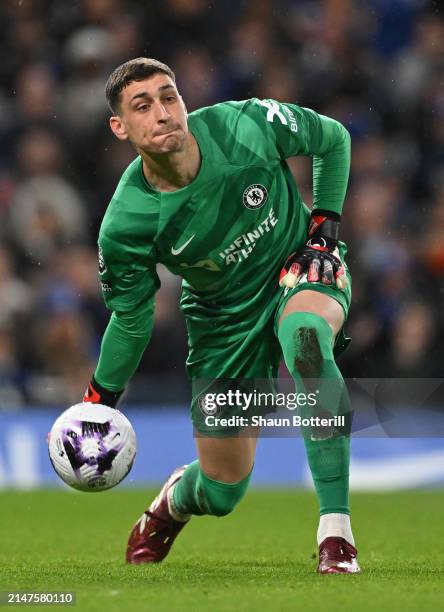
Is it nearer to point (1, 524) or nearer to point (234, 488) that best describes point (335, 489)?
point (234, 488)

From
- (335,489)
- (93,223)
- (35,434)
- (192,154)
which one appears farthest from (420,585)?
(93,223)

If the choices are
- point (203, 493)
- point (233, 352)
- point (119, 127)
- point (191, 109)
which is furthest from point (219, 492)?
point (191, 109)

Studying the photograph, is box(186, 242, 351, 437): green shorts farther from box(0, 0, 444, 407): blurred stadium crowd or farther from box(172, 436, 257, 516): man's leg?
box(0, 0, 444, 407): blurred stadium crowd

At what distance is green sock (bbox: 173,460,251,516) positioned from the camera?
17.8 ft

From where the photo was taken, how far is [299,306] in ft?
15.9

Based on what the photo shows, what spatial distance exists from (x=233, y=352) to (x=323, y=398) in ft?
2.81

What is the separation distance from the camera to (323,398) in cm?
459

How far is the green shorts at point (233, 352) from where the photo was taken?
17.3ft

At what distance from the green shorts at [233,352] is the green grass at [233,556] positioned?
26.0 inches

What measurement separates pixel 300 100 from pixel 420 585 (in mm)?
7367

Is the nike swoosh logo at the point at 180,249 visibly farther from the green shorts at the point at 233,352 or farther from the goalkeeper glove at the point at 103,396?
the goalkeeper glove at the point at 103,396

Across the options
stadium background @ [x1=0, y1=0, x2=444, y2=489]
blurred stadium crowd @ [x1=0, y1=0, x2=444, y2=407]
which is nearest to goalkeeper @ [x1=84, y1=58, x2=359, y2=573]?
stadium background @ [x1=0, y1=0, x2=444, y2=489]

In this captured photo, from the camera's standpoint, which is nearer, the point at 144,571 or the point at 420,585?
the point at 420,585

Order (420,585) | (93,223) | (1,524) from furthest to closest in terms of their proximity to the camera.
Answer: (93,223)
(1,524)
(420,585)
